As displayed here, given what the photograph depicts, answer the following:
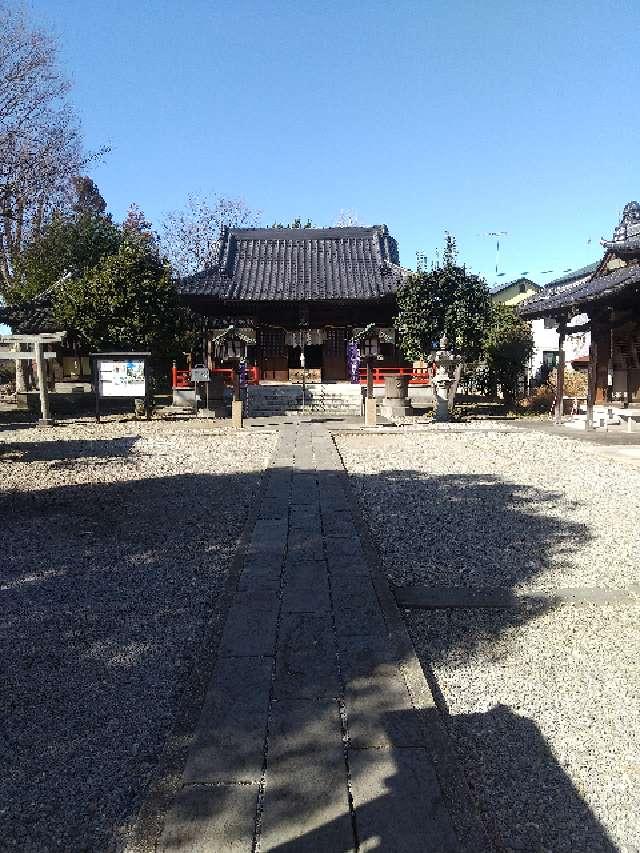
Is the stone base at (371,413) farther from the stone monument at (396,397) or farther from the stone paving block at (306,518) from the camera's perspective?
the stone paving block at (306,518)

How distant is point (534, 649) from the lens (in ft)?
11.4

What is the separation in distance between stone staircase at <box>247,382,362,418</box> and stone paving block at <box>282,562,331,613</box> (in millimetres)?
14411

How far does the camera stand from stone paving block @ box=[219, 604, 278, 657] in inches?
130

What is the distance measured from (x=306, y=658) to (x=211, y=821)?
1.20 metres

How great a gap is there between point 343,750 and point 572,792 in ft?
3.11

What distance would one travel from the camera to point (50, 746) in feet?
8.45

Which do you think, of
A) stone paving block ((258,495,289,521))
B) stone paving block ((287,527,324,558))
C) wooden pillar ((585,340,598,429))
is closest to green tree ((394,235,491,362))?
wooden pillar ((585,340,598,429))

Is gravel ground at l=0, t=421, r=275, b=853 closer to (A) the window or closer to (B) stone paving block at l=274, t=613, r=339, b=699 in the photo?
(B) stone paving block at l=274, t=613, r=339, b=699

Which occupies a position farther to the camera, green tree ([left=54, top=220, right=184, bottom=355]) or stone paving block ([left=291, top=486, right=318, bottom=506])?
green tree ([left=54, top=220, right=184, bottom=355])

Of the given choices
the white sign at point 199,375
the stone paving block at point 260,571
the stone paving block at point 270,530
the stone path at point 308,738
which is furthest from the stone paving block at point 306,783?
the white sign at point 199,375

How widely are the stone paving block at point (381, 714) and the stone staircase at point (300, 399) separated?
637 inches

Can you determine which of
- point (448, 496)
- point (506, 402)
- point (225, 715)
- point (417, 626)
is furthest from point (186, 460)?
point (506, 402)

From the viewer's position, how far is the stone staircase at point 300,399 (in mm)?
19688

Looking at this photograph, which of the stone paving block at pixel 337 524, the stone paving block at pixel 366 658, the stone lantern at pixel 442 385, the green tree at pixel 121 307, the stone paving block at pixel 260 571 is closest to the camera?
the stone paving block at pixel 366 658
